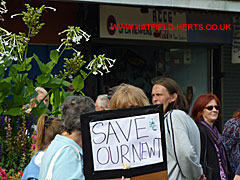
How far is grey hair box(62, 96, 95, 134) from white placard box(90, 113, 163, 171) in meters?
0.14

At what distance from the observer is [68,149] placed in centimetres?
307

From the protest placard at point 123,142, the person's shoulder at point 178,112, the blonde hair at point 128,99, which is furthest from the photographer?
the person's shoulder at point 178,112

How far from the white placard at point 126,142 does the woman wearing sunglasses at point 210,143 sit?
2270mm

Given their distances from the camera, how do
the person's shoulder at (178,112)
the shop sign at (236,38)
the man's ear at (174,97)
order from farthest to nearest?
the shop sign at (236,38) < the man's ear at (174,97) < the person's shoulder at (178,112)

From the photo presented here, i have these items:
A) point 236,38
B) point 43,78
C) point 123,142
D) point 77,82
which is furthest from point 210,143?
point 236,38

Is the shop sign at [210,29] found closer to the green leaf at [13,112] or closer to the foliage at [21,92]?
the foliage at [21,92]

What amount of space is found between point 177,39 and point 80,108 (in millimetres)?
8012

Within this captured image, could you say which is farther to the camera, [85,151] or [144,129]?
[144,129]

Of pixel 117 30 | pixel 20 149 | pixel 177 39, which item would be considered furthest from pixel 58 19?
pixel 20 149

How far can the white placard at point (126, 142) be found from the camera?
3150mm

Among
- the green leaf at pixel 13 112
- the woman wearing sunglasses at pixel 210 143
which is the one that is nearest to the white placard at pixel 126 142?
the green leaf at pixel 13 112

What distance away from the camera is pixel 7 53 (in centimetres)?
379

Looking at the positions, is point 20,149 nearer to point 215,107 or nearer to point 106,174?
point 106,174

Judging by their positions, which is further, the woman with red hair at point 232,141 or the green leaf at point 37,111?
the woman with red hair at point 232,141
